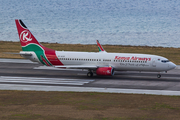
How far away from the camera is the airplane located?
42562 millimetres

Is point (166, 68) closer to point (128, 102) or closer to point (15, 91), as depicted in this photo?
point (128, 102)

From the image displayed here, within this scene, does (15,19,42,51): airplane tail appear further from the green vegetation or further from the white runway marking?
the green vegetation

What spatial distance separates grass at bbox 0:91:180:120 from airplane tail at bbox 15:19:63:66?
12865 mm

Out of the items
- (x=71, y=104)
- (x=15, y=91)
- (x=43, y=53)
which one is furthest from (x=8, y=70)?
(x=71, y=104)

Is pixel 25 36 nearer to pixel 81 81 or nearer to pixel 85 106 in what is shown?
pixel 81 81

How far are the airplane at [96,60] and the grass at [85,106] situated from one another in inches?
441

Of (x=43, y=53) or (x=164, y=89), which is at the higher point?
(x=43, y=53)

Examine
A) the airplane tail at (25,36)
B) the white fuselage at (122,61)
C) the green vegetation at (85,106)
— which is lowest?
the green vegetation at (85,106)

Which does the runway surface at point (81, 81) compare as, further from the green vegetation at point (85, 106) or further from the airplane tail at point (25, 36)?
the airplane tail at point (25, 36)

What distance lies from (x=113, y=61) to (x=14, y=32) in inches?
4804

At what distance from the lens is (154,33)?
155250mm

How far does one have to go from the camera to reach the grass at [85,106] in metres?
23.7

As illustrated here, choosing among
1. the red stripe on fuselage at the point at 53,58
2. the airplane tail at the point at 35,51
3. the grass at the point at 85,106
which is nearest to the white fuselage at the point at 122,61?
the red stripe on fuselage at the point at 53,58

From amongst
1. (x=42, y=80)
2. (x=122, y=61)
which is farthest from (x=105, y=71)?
(x=42, y=80)
